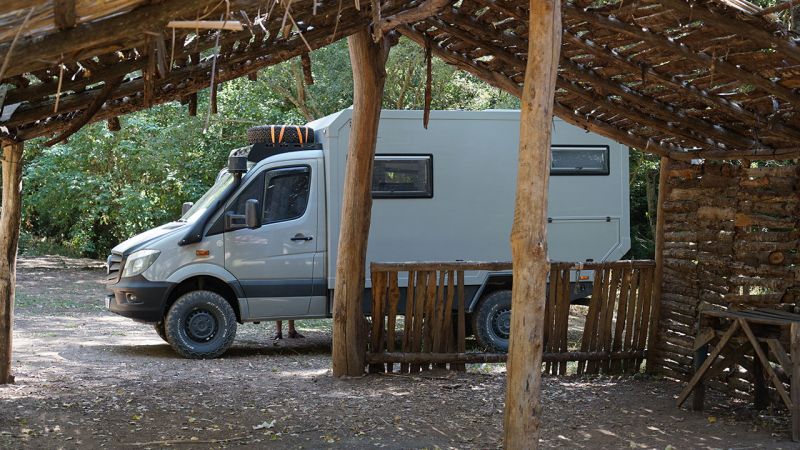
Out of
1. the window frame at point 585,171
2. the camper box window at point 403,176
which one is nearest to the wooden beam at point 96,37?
the camper box window at point 403,176

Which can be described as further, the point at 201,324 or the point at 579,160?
the point at 579,160

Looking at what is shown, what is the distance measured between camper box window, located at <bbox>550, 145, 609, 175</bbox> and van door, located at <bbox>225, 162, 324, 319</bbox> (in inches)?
128

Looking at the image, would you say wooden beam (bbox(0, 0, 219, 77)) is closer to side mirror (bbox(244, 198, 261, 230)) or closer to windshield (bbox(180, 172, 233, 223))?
side mirror (bbox(244, 198, 261, 230))

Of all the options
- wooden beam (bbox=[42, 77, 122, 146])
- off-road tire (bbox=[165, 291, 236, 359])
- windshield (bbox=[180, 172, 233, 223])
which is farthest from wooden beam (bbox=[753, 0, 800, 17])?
off-road tire (bbox=[165, 291, 236, 359])

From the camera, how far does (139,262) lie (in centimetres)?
1098

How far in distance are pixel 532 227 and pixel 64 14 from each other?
2.84 m

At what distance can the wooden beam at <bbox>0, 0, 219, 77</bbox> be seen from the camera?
168 inches

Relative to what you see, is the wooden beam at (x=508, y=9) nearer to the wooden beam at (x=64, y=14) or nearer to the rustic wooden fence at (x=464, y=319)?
the rustic wooden fence at (x=464, y=319)

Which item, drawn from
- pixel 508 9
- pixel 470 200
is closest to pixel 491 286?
pixel 470 200

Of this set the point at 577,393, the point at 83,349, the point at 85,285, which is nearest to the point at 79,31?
the point at 577,393

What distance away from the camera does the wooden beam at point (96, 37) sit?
14.0 ft

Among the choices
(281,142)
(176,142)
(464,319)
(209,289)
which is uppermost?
(176,142)

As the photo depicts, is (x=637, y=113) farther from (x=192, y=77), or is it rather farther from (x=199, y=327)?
(x=199, y=327)

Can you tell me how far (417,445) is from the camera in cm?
690
